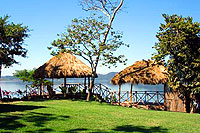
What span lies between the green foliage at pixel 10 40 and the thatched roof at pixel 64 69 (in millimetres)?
1903

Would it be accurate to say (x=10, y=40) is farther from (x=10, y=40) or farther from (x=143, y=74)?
(x=143, y=74)

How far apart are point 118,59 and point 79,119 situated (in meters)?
8.81

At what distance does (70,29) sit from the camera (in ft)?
55.0

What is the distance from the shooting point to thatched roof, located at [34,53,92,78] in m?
17.8

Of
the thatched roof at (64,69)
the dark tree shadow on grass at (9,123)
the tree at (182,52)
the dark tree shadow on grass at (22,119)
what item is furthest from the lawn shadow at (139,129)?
the thatched roof at (64,69)

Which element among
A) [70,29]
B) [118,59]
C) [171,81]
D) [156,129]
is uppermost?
[70,29]

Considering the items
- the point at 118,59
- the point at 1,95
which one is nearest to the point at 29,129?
the point at 1,95

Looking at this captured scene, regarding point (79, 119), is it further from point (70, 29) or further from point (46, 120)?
point (70, 29)

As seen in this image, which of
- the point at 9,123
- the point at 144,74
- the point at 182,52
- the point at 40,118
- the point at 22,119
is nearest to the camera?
the point at 9,123

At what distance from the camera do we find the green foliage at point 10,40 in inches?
635

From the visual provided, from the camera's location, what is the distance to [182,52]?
49.6 ft

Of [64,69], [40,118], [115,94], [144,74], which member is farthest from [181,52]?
[40,118]

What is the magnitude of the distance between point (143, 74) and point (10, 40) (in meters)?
9.14

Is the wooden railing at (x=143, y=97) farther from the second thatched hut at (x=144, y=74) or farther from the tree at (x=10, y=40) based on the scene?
the tree at (x=10, y=40)
